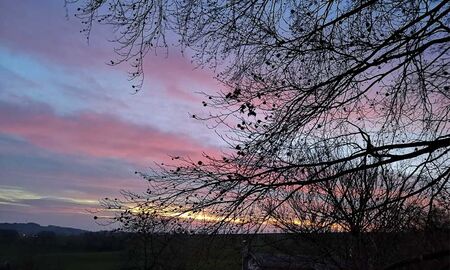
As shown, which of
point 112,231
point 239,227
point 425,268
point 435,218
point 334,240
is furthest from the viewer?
point 334,240

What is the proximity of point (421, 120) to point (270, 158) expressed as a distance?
2.12 meters

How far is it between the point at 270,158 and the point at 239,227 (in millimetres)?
795

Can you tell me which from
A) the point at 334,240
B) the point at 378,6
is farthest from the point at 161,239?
the point at 334,240

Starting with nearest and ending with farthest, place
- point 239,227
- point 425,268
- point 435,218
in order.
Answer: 1. point 239,227
2. point 435,218
3. point 425,268

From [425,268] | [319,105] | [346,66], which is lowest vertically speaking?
[425,268]

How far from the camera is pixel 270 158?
16.9 ft

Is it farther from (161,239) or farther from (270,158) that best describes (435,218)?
(161,239)

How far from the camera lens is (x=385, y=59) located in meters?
5.33

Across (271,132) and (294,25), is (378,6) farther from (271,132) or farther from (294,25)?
(271,132)

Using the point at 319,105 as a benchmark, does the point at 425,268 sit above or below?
below

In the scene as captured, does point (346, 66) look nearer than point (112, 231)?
No

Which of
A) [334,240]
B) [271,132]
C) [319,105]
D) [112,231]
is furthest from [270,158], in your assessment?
[334,240]

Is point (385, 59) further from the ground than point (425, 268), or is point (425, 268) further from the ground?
point (385, 59)

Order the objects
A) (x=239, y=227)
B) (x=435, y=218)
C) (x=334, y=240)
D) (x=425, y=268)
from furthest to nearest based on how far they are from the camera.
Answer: (x=334, y=240), (x=425, y=268), (x=435, y=218), (x=239, y=227)
